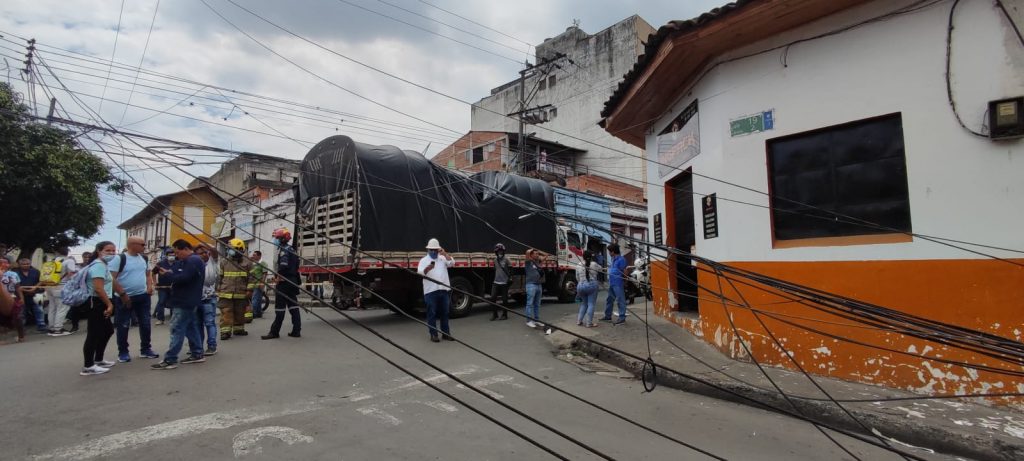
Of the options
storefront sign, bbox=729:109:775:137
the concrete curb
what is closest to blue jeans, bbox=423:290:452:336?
the concrete curb

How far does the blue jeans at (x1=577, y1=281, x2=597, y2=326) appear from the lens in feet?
27.8

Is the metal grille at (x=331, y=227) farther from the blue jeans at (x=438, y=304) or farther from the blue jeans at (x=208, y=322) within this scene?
the blue jeans at (x=208, y=322)

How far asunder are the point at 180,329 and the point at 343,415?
291 cm

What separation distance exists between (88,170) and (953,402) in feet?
59.6

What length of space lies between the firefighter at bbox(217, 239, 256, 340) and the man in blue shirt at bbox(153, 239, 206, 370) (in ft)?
4.69

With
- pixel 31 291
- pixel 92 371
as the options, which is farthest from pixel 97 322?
pixel 31 291

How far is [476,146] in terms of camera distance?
29.3 meters

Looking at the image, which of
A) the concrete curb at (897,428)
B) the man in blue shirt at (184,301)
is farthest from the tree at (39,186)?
the concrete curb at (897,428)

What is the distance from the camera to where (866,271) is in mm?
4953

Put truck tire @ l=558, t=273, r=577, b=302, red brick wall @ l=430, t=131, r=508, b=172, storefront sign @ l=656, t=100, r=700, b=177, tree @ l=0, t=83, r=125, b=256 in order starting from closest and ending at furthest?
storefront sign @ l=656, t=100, r=700, b=177 < tree @ l=0, t=83, r=125, b=256 < truck tire @ l=558, t=273, r=577, b=302 < red brick wall @ l=430, t=131, r=508, b=172

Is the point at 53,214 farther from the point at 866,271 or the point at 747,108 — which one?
the point at 866,271

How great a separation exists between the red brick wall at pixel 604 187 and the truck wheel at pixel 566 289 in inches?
450

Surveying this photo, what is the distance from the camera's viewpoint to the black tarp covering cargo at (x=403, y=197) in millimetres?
8945

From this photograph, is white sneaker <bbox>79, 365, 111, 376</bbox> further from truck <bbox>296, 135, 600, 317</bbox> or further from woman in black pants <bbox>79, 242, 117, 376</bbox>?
truck <bbox>296, 135, 600, 317</bbox>
